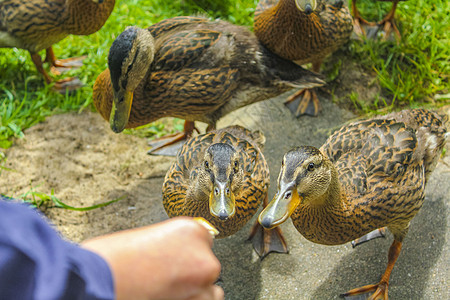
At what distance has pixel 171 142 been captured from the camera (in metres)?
4.29

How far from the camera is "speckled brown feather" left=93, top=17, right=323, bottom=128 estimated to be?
364 centimetres

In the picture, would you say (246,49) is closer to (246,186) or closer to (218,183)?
(246,186)

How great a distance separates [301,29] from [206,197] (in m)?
1.76

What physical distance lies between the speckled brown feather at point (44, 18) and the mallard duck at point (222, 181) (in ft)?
5.65

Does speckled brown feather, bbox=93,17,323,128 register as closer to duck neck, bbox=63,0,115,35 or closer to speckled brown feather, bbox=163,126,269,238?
speckled brown feather, bbox=163,126,269,238

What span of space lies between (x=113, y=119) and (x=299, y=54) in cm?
167

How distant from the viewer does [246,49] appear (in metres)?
3.86

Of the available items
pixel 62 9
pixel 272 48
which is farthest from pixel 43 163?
pixel 272 48

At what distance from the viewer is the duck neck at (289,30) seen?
3.76 meters

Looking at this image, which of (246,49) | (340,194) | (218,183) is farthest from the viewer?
(246,49)

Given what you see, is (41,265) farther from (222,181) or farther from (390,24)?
(390,24)

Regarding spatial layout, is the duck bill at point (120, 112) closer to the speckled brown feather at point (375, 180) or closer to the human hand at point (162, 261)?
the speckled brown feather at point (375, 180)

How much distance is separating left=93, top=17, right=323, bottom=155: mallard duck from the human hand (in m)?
2.53

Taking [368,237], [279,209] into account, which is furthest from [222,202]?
[368,237]
